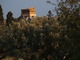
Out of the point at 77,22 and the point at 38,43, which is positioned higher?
the point at 77,22

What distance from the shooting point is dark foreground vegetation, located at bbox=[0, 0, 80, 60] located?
1644 cm

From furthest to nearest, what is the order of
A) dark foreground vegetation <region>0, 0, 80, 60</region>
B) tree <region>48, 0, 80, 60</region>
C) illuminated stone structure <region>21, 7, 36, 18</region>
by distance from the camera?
illuminated stone structure <region>21, 7, 36, 18</region> < dark foreground vegetation <region>0, 0, 80, 60</region> < tree <region>48, 0, 80, 60</region>

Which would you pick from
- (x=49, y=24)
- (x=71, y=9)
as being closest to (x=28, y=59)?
(x=49, y=24)

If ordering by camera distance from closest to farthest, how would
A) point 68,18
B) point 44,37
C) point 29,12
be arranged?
point 68,18
point 44,37
point 29,12

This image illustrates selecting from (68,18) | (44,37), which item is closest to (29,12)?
(44,37)

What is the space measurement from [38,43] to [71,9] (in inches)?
155

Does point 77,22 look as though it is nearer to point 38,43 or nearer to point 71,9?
point 71,9

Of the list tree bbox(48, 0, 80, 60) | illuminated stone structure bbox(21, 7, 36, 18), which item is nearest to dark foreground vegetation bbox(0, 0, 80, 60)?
tree bbox(48, 0, 80, 60)

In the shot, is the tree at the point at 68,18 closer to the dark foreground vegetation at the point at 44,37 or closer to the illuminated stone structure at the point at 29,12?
the dark foreground vegetation at the point at 44,37

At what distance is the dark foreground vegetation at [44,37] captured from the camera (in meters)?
16.4

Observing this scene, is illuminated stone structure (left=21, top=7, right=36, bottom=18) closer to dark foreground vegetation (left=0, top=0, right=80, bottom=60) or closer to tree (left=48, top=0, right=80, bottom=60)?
dark foreground vegetation (left=0, top=0, right=80, bottom=60)

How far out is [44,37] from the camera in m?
19.2

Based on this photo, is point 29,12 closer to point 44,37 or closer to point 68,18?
point 44,37

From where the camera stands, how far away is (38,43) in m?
19.3
